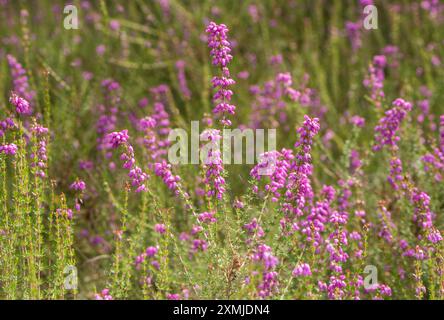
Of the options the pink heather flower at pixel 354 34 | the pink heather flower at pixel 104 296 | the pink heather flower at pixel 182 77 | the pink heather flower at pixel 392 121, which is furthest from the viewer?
the pink heather flower at pixel 354 34

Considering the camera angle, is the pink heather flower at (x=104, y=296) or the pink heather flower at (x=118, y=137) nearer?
the pink heather flower at (x=118, y=137)

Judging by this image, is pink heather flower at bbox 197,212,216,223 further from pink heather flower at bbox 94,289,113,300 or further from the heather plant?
pink heather flower at bbox 94,289,113,300

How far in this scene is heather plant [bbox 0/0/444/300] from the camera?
2.92m

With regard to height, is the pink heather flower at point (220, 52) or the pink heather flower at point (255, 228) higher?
the pink heather flower at point (220, 52)

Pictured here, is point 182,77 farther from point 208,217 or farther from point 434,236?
point 434,236

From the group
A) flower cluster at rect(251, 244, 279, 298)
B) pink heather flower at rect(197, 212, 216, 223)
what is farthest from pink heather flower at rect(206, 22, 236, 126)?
flower cluster at rect(251, 244, 279, 298)

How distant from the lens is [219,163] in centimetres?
294

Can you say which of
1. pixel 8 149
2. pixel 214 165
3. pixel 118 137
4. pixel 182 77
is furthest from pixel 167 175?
pixel 182 77

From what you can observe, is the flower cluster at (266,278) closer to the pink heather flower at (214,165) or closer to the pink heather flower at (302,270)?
the pink heather flower at (302,270)

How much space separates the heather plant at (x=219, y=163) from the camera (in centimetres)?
292

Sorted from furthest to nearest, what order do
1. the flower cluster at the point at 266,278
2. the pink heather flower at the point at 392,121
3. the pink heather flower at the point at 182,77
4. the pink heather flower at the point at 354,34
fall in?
1. the pink heather flower at the point at 354,34
2. the pink heather flower at the point at 182,77
3. the pink heather flower at the point at 392,121
4. the flower cluster at the point at 266,278

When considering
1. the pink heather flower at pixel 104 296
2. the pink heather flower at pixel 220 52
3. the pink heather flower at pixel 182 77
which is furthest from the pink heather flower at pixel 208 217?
the pink heather flower at pixel 182 77

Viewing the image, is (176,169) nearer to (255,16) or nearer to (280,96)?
(280,96)
